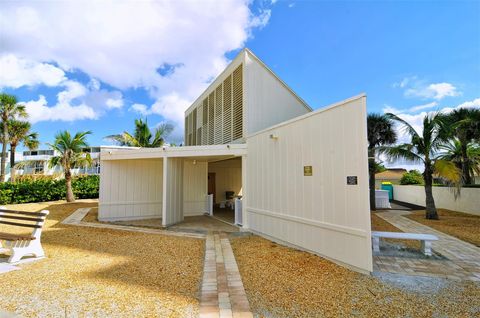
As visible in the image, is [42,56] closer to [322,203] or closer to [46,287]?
[46,287]

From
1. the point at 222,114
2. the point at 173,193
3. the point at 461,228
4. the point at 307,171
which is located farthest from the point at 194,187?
the point at 461,228

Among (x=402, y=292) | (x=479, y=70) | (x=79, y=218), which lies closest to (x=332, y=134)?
(x=402, y=292)

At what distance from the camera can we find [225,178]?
15.4 metres

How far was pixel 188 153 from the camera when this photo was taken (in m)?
8.09

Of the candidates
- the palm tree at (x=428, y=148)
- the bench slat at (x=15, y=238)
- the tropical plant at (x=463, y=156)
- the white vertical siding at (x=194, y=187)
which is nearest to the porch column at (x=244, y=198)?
the white vertical siding at (x=194, y=187)

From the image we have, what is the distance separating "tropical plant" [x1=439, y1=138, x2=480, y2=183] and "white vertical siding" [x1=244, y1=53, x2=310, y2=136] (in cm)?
911

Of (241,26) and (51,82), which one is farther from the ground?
(51,82)

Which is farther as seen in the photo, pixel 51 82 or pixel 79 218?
pixel 51 82

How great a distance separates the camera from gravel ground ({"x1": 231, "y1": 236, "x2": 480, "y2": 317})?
9.62 feet

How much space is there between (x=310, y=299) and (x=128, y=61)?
1362cm

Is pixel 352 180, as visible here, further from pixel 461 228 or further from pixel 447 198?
pixel 447 198

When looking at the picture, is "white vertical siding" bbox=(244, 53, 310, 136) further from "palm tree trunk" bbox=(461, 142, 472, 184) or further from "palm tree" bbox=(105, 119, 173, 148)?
"palm tree" bbox=(105, 119, 173, 148)

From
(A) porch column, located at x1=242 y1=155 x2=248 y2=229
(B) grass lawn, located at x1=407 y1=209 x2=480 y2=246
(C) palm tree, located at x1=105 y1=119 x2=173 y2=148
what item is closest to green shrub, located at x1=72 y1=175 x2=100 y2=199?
(C) palm tree, located at x1=105 y1=119 x2=173 y2=148

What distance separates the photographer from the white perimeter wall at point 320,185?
4.22m
